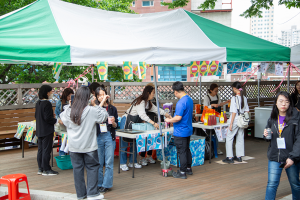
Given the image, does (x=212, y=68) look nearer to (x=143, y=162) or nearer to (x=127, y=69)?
(x=127, y=69)

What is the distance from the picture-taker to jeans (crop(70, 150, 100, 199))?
12.5 feet

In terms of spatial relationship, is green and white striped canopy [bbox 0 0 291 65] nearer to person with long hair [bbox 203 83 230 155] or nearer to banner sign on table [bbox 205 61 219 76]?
banner sign on table [bbox 205 61 219 76]

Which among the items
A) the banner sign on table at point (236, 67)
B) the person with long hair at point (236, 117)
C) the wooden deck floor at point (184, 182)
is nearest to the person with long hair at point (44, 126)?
the wooden deck floor at point (184, 182)

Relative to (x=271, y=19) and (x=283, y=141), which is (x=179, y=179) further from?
(x=271, y=19)

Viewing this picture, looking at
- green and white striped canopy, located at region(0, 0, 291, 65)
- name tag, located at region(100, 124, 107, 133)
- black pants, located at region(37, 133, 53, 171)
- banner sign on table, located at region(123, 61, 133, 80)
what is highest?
green and white striped canopy, located at region(0, 0, 291, 65)

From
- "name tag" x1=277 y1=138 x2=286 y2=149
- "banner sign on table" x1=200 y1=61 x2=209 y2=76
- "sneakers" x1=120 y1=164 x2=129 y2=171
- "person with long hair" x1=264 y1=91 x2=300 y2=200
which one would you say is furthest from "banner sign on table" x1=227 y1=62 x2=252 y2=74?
"name tag" x1=277 y1=138 x2=286 y2=149

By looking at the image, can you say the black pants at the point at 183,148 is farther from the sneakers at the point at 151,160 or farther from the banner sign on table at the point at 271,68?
the banner sign on table at the point at 271,68

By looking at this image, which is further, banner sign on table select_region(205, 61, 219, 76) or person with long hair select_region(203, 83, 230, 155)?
person with long hair select_region(203, 83, 230, 155)

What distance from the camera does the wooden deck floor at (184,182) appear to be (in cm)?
437

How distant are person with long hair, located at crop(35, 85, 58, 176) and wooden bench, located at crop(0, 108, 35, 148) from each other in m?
2.79

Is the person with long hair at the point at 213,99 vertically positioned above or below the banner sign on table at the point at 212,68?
below

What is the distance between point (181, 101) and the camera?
498cm

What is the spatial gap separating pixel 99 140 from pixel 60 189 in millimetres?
1171

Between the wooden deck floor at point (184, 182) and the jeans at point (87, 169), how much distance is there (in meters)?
0.44
